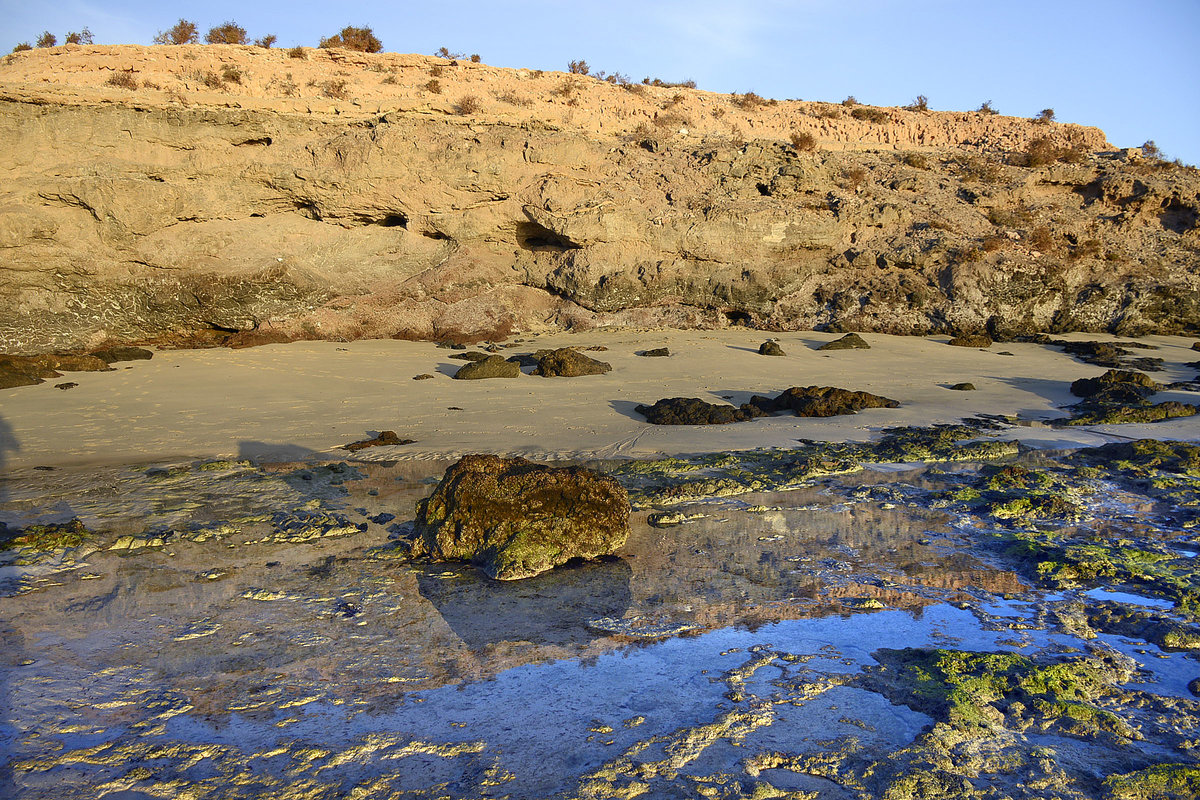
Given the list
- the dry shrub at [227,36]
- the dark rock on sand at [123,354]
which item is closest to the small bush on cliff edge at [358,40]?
the dry shrub at [227,36]

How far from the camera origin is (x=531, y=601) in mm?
3711

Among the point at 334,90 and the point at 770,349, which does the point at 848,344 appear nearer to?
the point at 770,349

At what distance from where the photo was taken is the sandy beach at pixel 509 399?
664 centimetres

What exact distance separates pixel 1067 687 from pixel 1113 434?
4.58 m

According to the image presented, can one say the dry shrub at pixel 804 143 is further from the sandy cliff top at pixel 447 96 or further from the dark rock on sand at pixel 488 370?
the dark rock on sand at pixel 488 370

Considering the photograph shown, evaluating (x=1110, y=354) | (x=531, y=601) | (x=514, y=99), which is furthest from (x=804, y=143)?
(x=531, y=601)

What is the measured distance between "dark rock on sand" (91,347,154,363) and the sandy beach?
30 centimetres

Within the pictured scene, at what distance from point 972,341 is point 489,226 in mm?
7864

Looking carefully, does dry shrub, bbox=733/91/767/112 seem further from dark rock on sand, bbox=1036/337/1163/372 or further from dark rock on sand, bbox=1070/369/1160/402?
dark rock on sand, bbox=1070/369/1160/402

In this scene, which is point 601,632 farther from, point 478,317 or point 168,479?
point 478,317

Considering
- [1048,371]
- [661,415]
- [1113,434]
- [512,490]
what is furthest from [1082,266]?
[512,490]

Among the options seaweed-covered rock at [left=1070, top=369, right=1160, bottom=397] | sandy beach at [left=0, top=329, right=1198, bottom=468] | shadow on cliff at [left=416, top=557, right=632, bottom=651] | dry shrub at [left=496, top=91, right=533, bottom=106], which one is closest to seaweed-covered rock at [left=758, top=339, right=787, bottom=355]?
sandy beach at [left=0, top=329, right=1198, bottom=468]

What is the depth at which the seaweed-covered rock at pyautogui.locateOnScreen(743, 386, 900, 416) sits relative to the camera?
7633mm

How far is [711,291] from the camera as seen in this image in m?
13.7
